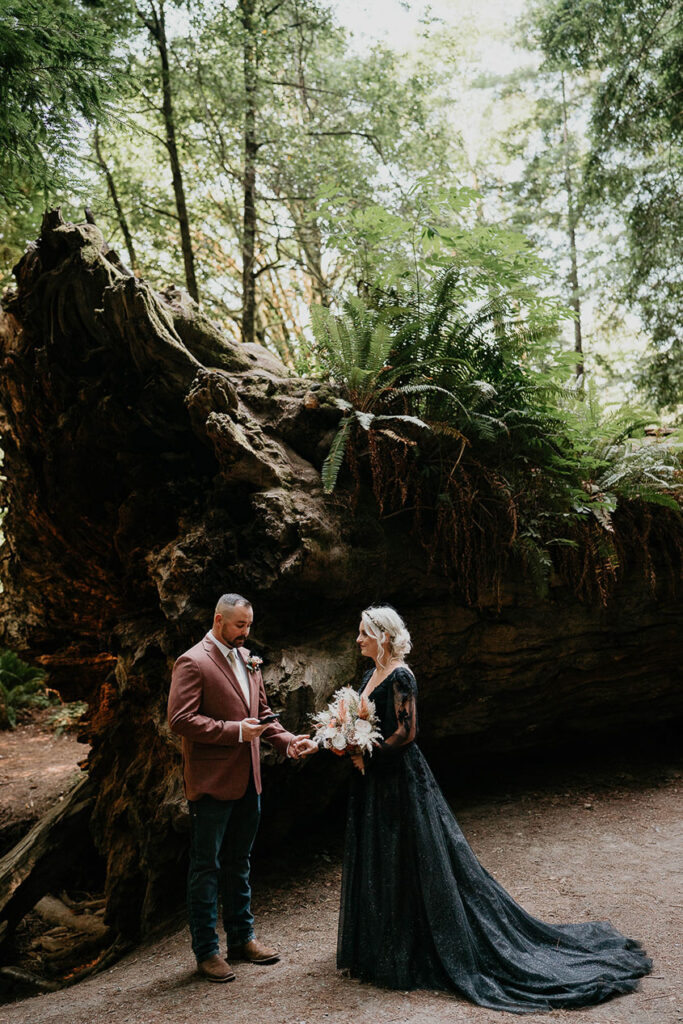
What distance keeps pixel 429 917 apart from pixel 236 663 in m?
1.76

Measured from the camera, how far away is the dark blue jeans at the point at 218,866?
3775 mm

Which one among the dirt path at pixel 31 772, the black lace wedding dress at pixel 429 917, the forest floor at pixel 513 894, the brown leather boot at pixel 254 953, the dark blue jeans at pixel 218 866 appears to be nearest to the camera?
the forest floor at pixel 513 894

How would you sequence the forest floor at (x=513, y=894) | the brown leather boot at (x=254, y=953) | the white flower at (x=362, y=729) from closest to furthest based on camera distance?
the forest floor at (x=513, y=894)
the white flower at (x=362, y=729)
the brown leather boot at (x=254, y=953)

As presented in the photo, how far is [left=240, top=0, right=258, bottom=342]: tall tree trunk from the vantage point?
416 inches

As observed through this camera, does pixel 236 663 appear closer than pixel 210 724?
No

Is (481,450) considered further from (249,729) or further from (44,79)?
(44,79)

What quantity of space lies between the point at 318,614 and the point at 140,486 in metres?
2.04

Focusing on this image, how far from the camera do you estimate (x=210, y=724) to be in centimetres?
379

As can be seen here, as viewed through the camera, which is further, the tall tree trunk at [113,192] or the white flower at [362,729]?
the tall tree trunk at [113,192]

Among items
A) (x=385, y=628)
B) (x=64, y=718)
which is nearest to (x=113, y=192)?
(x=64, y=718)

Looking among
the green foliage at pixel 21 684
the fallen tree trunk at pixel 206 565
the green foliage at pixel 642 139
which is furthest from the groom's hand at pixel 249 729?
the green foliage at pixel 21 684

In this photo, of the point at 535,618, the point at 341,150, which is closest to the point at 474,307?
the point at 535,618

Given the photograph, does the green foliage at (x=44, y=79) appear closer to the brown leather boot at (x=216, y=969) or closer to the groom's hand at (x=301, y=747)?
the groom's hand at (x=301, y=747)

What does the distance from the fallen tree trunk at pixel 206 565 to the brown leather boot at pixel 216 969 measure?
123 centimetres
